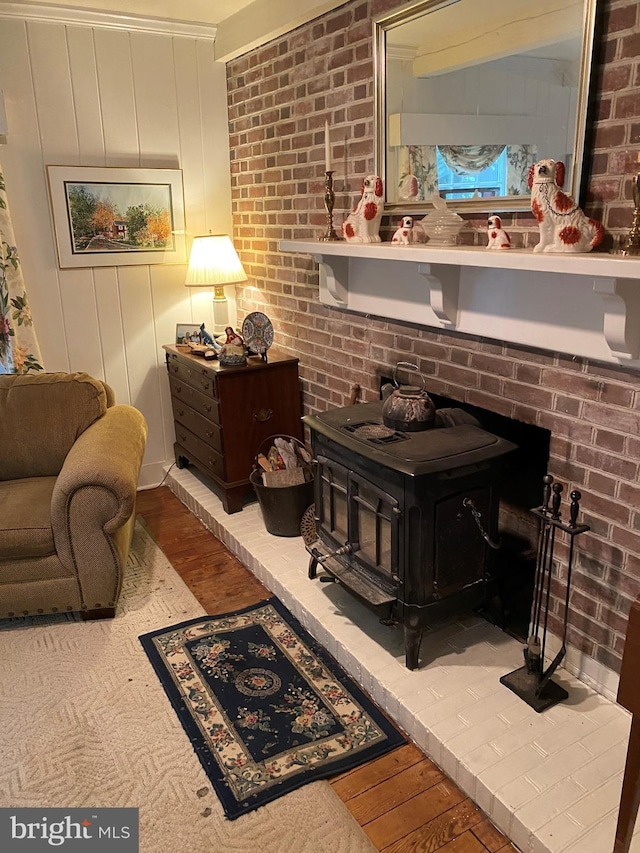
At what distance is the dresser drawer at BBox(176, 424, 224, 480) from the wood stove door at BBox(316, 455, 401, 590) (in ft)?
2.97

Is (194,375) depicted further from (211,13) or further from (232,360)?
(211,13)

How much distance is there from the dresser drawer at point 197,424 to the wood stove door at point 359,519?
91 cm

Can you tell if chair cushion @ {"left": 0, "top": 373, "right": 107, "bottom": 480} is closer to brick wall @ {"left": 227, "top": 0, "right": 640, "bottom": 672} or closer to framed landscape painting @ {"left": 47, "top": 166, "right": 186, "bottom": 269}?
framed landscape painting @ {"left": 47, "top": 166, "right": 186, "bottom": 269}

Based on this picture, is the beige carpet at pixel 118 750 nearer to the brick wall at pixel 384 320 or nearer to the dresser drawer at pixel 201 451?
the dresser drawer at pixel 201 451

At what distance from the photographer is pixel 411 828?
1740 mm

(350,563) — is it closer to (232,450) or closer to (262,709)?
(262,709)

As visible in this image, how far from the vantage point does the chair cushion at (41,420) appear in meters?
2.93

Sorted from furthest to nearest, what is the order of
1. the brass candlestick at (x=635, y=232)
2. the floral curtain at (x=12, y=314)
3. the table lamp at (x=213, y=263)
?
the table lamp at (x=213, y=263) < the floral curtain at (x=12, y=314) < the brass candlestick at (x=635, y=232)

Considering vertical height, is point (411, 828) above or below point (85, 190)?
below

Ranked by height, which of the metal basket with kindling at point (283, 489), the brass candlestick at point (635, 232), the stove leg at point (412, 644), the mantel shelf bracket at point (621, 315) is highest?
the brass candlestick at point (635, 232)

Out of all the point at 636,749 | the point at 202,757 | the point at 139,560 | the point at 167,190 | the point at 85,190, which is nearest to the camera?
the point at 636,749

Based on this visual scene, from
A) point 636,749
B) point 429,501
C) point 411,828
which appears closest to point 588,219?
point 429,501

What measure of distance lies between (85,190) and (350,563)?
2.42 metres

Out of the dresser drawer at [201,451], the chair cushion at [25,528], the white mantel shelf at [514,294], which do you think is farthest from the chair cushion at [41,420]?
the white mantel shelf at [514,294]
